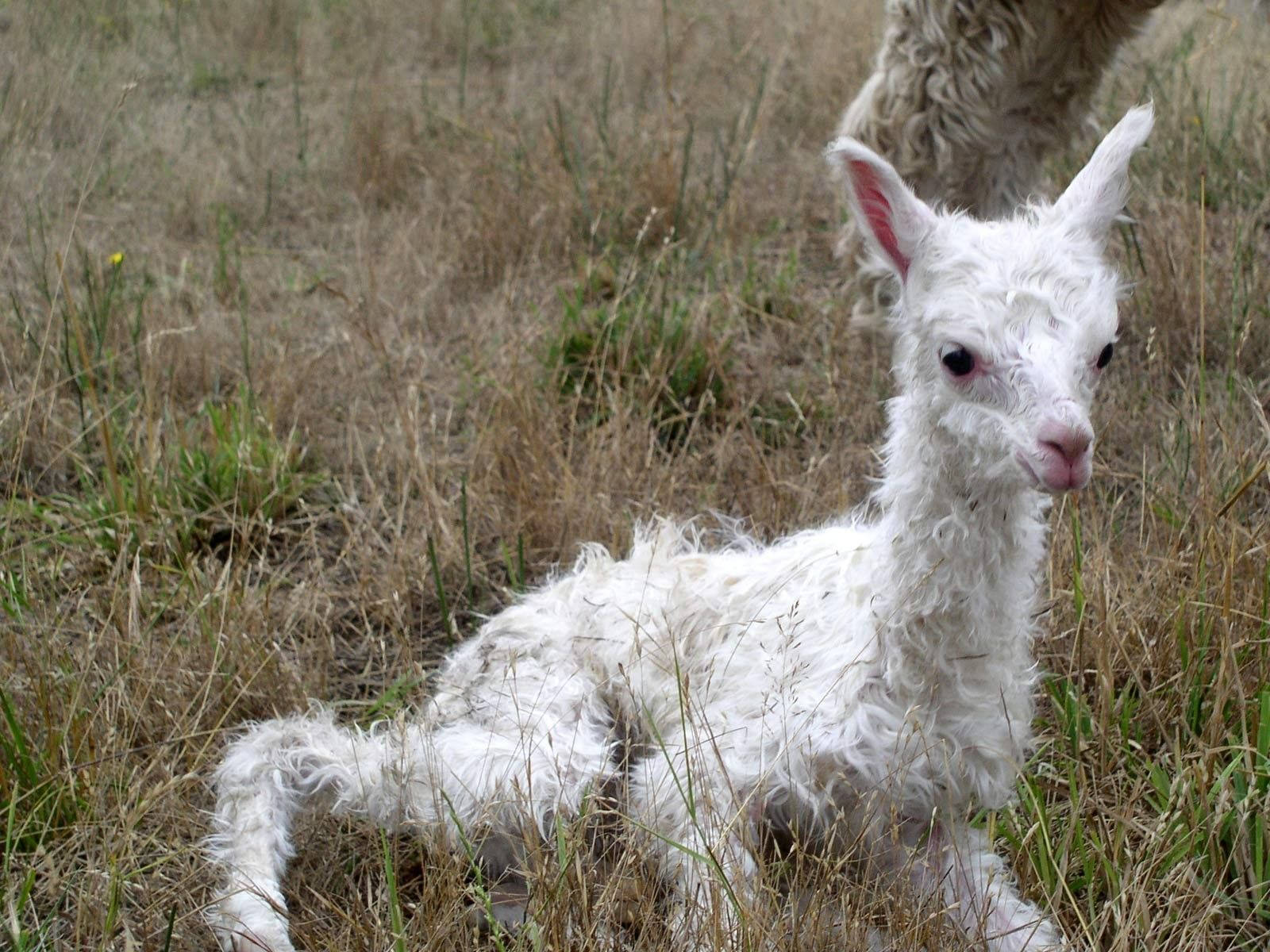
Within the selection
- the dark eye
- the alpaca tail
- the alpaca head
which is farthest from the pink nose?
the alpaca tail

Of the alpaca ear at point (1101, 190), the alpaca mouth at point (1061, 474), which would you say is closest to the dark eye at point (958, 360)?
the alpaca mouth at point (1061, 474)

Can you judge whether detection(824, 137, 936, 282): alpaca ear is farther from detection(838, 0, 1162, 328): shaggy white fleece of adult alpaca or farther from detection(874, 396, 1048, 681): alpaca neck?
detection(838, 0, 1162, 328): shaggy white fleece of adult alpaca

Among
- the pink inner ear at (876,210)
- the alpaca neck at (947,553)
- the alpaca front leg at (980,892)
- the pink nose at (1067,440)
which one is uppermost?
the pink inner ear at (876,210)

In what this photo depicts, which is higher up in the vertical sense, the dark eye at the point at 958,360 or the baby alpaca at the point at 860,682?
the dark eye at the point at 958,360

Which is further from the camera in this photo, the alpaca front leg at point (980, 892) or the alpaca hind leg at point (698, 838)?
the alpaca front leg at point (980, 892)

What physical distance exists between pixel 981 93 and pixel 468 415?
6.50 feet

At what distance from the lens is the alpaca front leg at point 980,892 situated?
7.85 ft

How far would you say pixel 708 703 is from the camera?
2781 mm

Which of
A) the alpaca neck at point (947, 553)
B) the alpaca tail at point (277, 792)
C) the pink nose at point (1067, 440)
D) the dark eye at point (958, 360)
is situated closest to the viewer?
the pink nose at point (1067, 440)

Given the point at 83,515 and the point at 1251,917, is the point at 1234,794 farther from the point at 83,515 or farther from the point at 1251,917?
the point at 83,515

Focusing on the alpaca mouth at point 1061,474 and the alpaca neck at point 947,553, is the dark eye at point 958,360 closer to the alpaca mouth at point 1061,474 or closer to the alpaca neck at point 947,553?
the alpaca neck at point 947,553

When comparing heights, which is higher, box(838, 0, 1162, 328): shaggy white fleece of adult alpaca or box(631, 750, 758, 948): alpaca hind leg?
box(838, 0, 1162, 328): shaggy white fleece of adult alpaca

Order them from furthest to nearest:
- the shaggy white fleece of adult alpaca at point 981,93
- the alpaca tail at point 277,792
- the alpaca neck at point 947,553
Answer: the shaggy white fleece of adult alpaca at point 981,93 < the alpaca tail at point 277,792 < the alpaca neck at point 947,553

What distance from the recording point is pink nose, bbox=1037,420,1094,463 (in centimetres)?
201
